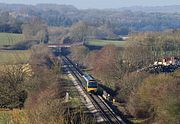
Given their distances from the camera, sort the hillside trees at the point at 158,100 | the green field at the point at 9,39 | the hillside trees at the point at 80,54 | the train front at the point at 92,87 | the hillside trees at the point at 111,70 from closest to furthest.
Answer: the hillside trees at the point at 158,100 → the train front at the point at 92,87 → the hillside trees at the point at 111,70 → the hillside trees at the point at 80,54 → the green field at the point at 9,39

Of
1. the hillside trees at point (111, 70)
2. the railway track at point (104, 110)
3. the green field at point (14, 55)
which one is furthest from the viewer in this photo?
the green field at point (14, 55)

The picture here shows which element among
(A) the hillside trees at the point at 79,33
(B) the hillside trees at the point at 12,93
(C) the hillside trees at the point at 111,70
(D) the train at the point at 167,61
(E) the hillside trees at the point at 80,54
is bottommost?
(A) the hillside trees at the point at 79,33

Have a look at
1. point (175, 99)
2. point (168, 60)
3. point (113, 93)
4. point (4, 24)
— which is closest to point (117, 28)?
point (4, 24)

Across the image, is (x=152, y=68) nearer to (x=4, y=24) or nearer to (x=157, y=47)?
(x=157, y=47)

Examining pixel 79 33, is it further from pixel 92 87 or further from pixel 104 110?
pixel 104 110

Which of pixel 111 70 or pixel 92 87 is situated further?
pixel 111 70

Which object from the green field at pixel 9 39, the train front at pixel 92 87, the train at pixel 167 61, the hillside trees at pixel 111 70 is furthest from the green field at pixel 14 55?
the train front at pixel 92 87

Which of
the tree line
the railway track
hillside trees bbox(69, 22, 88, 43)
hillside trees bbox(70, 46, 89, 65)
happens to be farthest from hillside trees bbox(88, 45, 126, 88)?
hillside trees bbox(69, 22, 88, 43)

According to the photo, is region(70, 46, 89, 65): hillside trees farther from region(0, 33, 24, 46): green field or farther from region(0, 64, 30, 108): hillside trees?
region(0, 64, 30, 108): hillside trees

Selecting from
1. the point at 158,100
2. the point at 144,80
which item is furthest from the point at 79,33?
the point at 158,100

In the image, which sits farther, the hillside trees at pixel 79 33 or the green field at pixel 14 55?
the hillside trees at pixel 79 33

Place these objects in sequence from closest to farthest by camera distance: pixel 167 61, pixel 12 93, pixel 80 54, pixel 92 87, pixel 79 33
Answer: pixel 12 93 → pixel 92 87 → pixel 167 61 → pixel 80 54 → pixel 79 33

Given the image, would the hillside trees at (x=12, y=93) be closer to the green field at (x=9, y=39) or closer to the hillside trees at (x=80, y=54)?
the hillside trees at (x=80, y=54)

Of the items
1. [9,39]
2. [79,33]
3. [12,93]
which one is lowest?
[79,33]
